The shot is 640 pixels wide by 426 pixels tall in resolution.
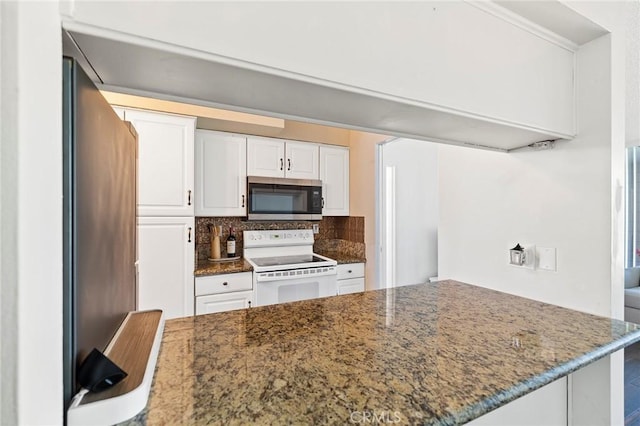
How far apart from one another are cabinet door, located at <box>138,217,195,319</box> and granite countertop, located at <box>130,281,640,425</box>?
56.9 inches

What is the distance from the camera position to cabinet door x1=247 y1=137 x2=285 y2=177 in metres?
2.92

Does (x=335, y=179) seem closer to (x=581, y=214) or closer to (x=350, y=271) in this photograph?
(x=350, y=271)

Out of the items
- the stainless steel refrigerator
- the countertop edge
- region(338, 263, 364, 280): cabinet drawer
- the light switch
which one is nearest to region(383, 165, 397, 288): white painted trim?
region(338, 263, 364, 280): cabinet drawer

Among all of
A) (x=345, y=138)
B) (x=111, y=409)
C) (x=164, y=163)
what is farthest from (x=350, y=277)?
(x=111, y=409)

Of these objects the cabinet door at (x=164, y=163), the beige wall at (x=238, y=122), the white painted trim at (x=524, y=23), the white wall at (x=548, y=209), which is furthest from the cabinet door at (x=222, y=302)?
the white painted trim at (x=524, y=23)

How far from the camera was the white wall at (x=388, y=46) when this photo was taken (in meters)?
0.56

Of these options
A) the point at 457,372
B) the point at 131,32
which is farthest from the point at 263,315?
the point at 131,32

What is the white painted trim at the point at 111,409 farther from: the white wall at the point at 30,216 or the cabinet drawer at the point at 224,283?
the cabinet drawer at the point at 224,283

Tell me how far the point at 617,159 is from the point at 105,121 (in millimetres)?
1691

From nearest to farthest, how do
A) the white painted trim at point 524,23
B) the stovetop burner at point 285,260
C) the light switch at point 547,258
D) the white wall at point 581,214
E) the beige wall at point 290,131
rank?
the white painted trim at point 524,23, the white wall at point 581,214, the light switch at point 547,258, the beige wall at point 290,131, the stovetop burner at point 285,260

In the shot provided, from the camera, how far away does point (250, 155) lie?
9.55 feet

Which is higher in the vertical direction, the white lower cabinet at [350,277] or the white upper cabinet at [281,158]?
the white upper cabinet at [281,158]

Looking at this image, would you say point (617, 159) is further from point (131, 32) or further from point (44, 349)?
point (44, 349)

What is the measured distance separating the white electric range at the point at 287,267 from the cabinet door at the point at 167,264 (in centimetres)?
56
